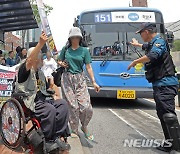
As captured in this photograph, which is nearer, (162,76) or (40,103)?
(40,103)

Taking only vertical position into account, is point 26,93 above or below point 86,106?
above

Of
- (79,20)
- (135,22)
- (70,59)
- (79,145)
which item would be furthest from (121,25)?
(79,145)

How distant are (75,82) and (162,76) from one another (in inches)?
51.4

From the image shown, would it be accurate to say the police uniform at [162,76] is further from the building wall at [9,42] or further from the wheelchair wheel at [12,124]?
the building wall at [9,42]

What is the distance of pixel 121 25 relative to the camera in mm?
8039

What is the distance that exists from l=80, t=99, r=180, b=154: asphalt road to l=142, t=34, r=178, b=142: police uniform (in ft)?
2.42

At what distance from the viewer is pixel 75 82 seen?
14.4 ft

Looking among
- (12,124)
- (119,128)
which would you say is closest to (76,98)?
(12,124)

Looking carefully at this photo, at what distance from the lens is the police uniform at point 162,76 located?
3.93 metres

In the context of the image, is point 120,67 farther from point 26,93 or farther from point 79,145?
point 26,93

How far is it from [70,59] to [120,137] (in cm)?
166

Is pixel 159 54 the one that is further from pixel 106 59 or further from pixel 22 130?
pixel 106 59

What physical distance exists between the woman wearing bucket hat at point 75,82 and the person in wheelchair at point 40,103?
61cm

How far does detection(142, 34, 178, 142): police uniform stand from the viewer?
12.9ft
